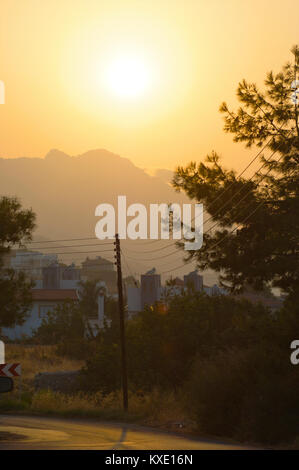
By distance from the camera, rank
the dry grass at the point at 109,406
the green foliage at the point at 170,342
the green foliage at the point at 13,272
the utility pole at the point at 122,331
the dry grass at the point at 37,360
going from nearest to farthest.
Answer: the dry grass at the point at 109,406 < the utility pole at the point at 122,331 < the green foliage at the point at 170,342 < the green foliage at the point at 13,272 < the dry grass at the point at 37,360

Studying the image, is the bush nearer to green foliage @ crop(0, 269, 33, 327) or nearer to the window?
green foliage @ crop(0, 269, 33, 327)

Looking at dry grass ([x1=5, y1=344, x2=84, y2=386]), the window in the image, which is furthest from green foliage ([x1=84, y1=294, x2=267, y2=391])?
the window

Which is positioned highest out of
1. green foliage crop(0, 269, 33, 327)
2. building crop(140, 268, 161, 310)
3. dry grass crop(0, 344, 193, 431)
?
building crop(140, 268, 161, 310)

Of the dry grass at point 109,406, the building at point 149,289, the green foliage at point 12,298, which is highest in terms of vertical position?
the building at point 149,289

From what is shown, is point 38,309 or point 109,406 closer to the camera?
point 109,406

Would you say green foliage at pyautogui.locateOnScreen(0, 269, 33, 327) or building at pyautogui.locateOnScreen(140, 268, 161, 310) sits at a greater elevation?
building at pyautogui.locateOnScreen(140, 268, 161, 310)

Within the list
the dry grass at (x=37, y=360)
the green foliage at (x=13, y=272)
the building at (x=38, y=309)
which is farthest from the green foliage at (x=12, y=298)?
the building at (x=38, y=309)

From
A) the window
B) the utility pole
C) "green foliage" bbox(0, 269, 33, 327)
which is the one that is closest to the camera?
the utility pole

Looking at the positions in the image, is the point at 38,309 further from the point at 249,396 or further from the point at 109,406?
the point at 249,396

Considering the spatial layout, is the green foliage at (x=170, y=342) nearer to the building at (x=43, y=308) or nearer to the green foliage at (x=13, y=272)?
the green foliage at (x=13, y=272)

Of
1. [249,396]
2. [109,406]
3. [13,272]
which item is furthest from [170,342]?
[13,272]

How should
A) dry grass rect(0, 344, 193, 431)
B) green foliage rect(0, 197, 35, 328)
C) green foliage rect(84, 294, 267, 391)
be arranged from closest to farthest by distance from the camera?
dry grass rect(0, 344, 193, 431) < green foliage rect(84, 294, 267, 391) < green foliage rect(0, 197, 35, 328)

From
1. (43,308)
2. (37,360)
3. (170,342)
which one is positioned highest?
(43,308)

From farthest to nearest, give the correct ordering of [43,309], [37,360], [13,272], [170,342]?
1. [43,309]
2. [37,360]
3. [13,272]
4. [170,342]
